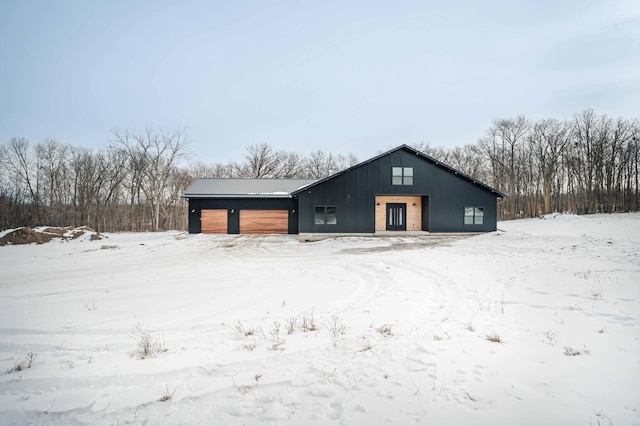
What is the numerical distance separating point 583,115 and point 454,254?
3150 cm

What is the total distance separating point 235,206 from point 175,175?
15.1 m

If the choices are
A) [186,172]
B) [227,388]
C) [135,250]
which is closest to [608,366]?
[227,388]

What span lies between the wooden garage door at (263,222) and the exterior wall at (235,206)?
0.30 metres

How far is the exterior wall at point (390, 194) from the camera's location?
17.5 m

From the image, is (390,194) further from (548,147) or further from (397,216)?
(548,147)

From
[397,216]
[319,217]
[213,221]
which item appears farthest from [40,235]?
[397,216]

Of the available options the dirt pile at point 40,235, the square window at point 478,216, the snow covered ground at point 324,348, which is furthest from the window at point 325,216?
the dirt pile at point 40,235

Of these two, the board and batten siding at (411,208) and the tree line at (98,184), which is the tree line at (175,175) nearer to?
the tree line at (98,184)

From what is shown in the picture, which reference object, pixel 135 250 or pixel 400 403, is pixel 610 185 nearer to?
pixel 400 403

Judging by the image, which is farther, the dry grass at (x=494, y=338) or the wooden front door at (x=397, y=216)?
the wooden front door at (x=397, y=216)

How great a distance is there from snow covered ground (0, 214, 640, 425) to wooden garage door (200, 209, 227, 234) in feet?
43.2

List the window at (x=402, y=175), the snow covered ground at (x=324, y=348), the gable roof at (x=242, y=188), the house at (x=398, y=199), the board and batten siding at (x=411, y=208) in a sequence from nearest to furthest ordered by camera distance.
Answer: the snow covered ground at (x=324, y=348), the house at (x=398, y=199), the window at (x=402, y=175), the board and batten siding at (x=411, y=208), the gable roof at (x=242, y=188)

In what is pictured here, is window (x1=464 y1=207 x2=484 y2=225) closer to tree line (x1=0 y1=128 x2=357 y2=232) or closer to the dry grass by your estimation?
the dry grass

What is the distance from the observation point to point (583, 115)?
1131 inches
